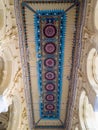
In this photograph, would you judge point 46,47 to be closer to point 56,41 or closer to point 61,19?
point 56,41

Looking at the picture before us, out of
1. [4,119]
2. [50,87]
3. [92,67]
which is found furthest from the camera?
[4,119]

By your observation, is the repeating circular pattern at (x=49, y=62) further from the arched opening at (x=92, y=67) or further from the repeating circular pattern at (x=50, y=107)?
the repeating circular pattern at (x=50, y=107)

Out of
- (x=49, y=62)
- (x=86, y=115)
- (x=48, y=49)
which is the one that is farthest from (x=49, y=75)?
(x=86, y=115)

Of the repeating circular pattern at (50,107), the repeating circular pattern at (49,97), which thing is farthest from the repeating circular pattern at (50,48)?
the repeating circular pattern at (50,107)

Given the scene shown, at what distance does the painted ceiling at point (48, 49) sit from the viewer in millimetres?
5945

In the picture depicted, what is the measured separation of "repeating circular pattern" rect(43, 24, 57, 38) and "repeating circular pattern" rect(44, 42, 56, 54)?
25 centimetres

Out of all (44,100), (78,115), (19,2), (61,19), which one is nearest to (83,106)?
(78,115)

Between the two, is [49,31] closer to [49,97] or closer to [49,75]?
[49,75]

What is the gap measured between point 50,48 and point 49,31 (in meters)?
0.55

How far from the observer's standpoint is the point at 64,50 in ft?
22.0

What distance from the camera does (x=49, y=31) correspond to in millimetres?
6320

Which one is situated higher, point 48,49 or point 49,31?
point 49,31

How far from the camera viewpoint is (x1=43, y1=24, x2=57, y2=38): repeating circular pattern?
6242mm

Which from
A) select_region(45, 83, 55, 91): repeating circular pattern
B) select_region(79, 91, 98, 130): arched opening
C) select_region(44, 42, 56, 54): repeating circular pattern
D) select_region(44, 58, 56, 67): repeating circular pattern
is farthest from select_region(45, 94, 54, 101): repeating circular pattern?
select_region(44, 42, 56, 54): repeating circular pattern
